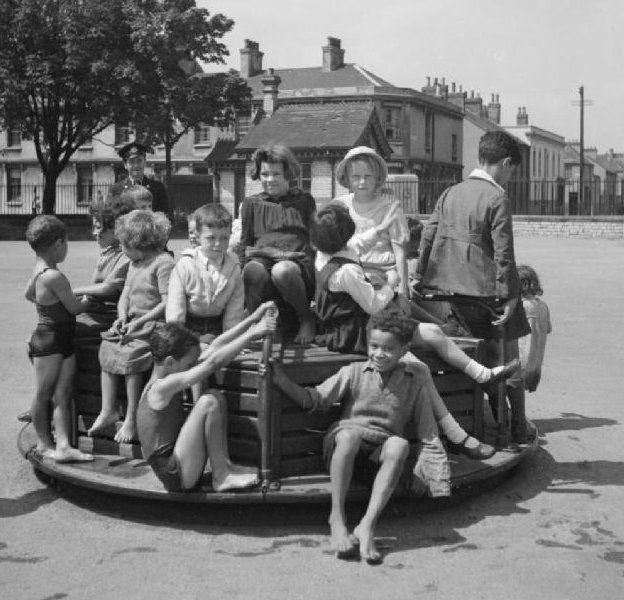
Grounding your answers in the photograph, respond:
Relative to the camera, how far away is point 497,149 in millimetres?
5926

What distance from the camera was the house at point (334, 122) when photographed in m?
49.3

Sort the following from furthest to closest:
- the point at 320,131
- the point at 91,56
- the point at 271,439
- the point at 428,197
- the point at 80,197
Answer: the point at 80,197
the point at 320,131
the point at 428,197
the point at 91,56
the point at 271,439

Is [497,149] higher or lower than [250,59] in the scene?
lower

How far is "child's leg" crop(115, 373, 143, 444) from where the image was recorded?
559 centimetres

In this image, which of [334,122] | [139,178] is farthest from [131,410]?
[334,122]

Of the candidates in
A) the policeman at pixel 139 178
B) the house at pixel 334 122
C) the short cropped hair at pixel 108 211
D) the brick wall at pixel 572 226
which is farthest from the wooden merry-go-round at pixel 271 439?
the house at pixel 334 122

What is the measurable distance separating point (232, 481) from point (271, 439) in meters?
0.29

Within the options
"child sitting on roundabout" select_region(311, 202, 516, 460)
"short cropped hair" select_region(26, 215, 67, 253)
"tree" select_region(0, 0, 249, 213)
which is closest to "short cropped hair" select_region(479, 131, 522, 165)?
"child sitting on roundabout" select_region(311, 202, 516, 460)

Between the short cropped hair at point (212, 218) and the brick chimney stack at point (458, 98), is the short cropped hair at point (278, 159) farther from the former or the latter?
the brick chimney stack at point (458, 98)

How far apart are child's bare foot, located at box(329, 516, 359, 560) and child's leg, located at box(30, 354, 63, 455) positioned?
75.2 inches

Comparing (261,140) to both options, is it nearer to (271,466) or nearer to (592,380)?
(592,380)

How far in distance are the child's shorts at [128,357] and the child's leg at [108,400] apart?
6 centimetres

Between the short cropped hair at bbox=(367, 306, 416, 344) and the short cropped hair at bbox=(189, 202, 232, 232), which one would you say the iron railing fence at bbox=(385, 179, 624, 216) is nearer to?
the short cropped hair at bbox=(189, 202, 232, 232)

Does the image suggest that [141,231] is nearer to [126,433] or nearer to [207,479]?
[126,433]
